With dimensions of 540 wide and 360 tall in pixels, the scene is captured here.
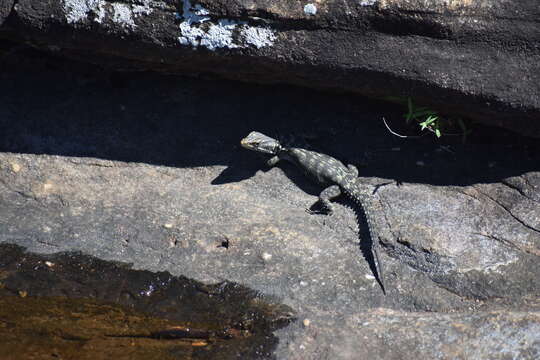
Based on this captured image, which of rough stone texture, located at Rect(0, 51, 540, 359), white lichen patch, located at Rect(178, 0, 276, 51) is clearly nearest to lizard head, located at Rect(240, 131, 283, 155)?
rough stone texture, located at Rect(0, 51, 540, 359)

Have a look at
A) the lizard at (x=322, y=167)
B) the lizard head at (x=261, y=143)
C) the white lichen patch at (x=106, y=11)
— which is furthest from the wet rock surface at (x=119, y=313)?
the white lichen patch at (x=106, y=11)

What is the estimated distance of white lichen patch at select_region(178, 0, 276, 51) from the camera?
23.0 feet

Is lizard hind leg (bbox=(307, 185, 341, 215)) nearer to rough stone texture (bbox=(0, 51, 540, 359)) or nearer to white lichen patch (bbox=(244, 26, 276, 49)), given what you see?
rough stone texture (bbox=(0, 51, 540, 359))

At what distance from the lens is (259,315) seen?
6.26m

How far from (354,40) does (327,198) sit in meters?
1.96

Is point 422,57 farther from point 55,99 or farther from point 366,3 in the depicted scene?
point 55,99

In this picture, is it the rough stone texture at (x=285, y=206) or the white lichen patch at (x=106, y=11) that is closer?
the rough stone texture at (x=285, y=206)

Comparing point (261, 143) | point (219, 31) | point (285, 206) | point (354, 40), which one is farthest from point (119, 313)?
point (354, 40)

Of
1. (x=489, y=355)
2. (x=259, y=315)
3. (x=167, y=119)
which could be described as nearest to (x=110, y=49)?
(x=167, y=119)

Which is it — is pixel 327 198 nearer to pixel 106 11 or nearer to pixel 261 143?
pixel 261 143

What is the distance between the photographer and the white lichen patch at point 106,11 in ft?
23.2

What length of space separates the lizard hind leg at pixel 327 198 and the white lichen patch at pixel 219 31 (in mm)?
1961

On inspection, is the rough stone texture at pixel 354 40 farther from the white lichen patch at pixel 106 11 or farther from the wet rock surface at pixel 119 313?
the wet rock surface at pixel 119 313

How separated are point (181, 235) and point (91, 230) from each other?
104cm
